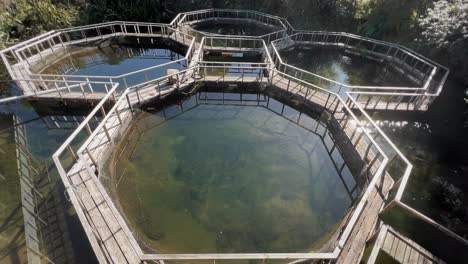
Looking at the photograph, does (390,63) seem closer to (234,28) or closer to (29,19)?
(234,28)

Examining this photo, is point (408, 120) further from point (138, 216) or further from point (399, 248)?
point (138, 216)

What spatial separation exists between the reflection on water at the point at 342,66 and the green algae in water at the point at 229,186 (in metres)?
6.43

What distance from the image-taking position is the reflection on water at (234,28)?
20.8m

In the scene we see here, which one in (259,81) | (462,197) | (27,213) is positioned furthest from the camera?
(259,81)

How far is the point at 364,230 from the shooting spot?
6316 millimetres

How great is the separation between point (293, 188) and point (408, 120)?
779 cm

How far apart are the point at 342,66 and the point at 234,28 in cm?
1111

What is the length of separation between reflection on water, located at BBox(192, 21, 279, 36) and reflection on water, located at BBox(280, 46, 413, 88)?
16.6 ft

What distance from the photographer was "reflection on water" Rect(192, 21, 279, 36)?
2078 centimetres

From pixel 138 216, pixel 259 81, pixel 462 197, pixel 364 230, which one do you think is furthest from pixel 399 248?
pixel 259 81

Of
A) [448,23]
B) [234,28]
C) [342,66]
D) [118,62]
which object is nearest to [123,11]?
[118,62]

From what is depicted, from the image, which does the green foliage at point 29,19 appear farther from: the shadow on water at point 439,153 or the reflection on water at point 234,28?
the shadow on water at point 439,153

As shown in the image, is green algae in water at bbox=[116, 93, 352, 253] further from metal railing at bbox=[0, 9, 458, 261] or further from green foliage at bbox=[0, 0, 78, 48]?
green foliage at bbox=[0, 0, 78, 48]

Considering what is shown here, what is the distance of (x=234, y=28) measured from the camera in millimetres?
21703
